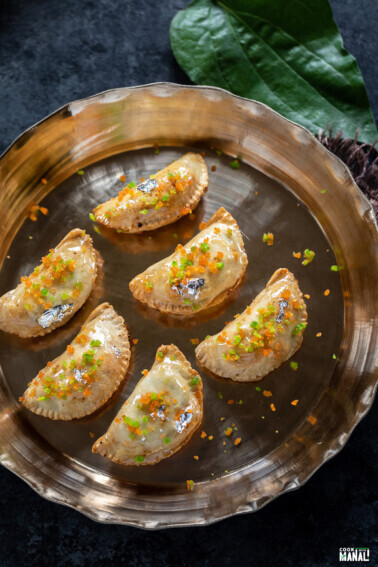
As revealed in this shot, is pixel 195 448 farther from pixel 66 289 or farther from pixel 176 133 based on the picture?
pixel 176 133

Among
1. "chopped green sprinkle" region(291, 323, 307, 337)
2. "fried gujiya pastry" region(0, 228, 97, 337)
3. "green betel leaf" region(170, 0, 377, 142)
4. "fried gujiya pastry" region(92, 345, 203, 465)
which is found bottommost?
"fried gujiya pastry" region(92, 345, 203, 465)

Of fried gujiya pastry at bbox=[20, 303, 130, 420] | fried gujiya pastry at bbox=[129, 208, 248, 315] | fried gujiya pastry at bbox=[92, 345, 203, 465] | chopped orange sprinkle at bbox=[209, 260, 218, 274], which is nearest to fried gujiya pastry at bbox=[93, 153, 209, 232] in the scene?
fried gujiya pastry at bbox=[129, 208, 248, 315]

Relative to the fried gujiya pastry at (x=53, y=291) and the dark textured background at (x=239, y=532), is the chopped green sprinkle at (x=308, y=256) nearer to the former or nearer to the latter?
the dark textured background at (x=239, y=532)

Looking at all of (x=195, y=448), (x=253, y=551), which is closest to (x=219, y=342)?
(x=195, y=448)

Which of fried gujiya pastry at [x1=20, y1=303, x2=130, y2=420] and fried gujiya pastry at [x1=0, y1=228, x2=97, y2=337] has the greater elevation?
fried gujiya pastry at [x1=0, y1=228, x2=97, y2=337]

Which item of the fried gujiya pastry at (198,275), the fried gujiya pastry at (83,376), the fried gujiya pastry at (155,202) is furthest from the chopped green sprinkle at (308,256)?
the fried gujiya pastry at (83,376)

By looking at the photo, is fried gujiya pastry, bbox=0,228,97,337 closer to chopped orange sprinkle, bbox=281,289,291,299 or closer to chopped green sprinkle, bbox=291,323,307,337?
chopped orange sprinkle, bbox=281,289,291,299

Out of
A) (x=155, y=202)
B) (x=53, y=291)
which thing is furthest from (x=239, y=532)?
(x=155, y=202)
